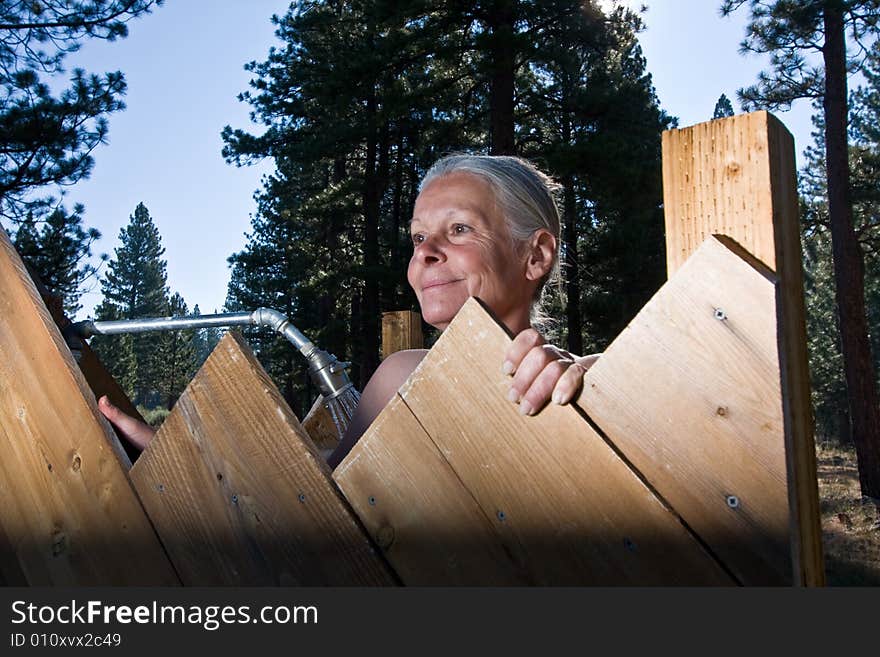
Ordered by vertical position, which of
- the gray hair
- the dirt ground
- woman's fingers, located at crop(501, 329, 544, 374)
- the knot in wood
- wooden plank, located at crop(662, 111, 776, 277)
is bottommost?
the dirt ground

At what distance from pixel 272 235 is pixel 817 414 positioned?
24691 mm

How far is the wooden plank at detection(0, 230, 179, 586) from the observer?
99 centimetres

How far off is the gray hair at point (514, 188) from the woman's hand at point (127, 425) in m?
0.77

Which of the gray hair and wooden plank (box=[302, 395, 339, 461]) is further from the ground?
the gray hair

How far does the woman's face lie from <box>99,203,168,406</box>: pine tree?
49531 mm

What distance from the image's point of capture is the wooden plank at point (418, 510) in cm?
79

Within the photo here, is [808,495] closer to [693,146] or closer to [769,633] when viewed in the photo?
[769,633]

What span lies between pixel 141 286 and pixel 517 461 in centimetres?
5345

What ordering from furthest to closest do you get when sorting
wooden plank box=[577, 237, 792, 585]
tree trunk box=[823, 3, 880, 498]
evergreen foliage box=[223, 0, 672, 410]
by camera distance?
1. evergreen foliage box=[223, 0, 672, 410]
2. tree trunk box=[823, 3, 880, 498]
3. wooden plank box=[577, 237, 792, 585]

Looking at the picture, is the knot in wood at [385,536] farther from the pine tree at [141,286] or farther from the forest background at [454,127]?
the pine tree at [141,286]

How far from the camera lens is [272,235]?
90.6 feet

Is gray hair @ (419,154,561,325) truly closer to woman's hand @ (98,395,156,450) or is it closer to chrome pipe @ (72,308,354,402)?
chrome pipe @ (72,308,354,402)

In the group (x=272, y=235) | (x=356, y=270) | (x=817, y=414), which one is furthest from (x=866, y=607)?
(x=817, y=414)

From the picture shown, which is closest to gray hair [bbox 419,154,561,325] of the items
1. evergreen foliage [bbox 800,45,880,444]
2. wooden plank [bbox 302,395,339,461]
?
wooden plank [bbox 302,395,339,461]
